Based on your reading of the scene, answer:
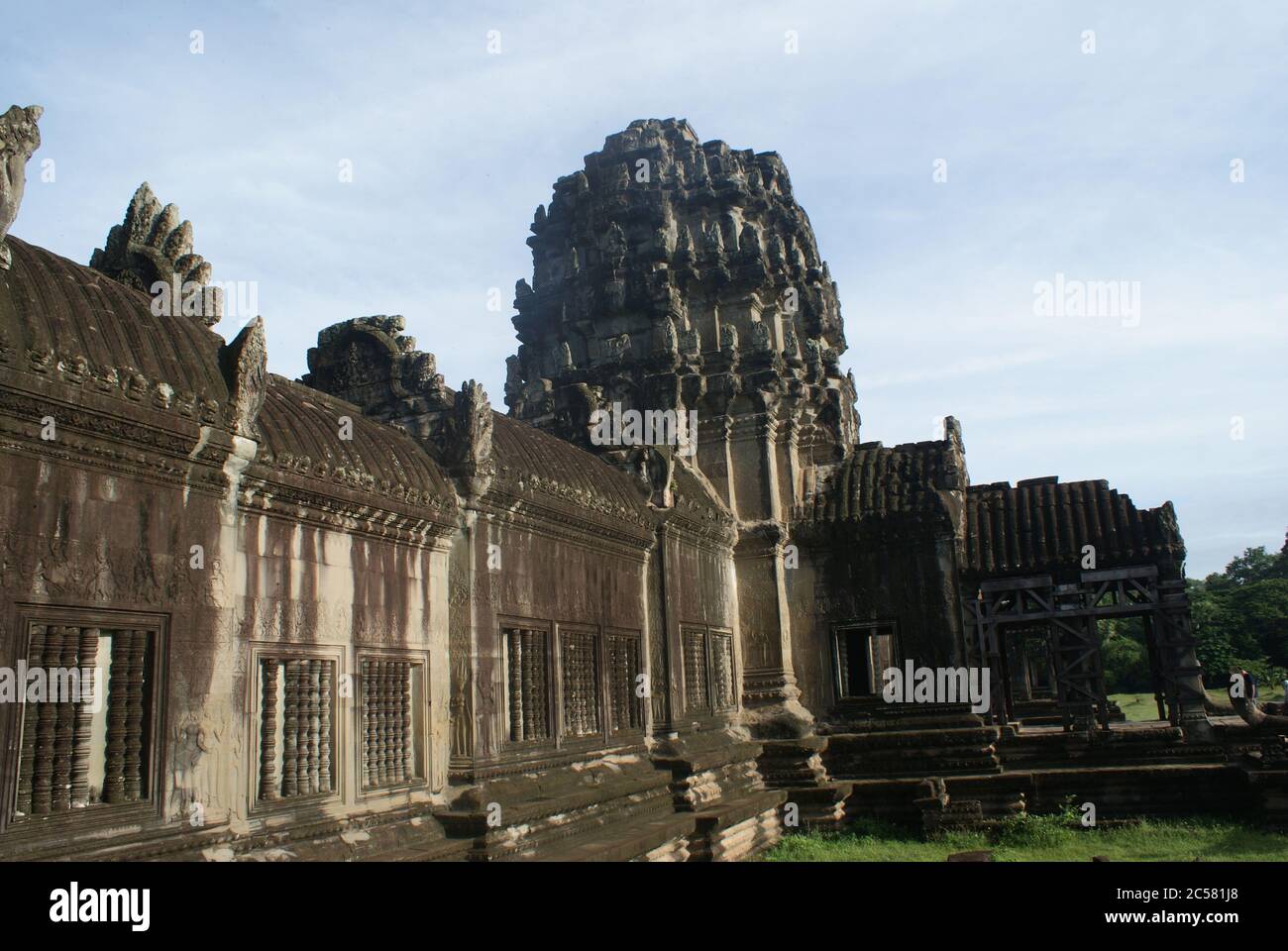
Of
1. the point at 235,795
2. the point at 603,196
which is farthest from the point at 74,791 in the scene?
the point at 603,196

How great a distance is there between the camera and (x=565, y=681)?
1199 centimetres

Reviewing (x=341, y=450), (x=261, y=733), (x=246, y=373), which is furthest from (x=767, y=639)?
(x=246, y=373)

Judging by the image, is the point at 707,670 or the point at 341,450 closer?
the point at 341,450

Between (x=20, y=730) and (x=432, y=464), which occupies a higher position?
(x=432, y=464)

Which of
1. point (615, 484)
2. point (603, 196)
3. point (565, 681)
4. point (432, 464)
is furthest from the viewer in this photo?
point (603, 196)

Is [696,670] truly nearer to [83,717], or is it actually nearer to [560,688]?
[560,688]

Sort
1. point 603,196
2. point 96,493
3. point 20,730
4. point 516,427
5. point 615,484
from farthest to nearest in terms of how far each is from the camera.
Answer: point 603,196
point 615,484
point 516,427
point 96,493
point 20,730

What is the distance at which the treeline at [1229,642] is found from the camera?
48.0 m

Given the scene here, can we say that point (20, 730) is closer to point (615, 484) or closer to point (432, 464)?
point (432, 464)

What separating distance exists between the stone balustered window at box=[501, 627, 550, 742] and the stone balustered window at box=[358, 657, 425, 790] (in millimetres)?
1268

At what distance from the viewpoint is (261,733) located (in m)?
7.93

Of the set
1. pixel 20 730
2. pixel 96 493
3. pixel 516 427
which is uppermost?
pixel 516 427

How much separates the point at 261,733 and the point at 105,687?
1376 mm
